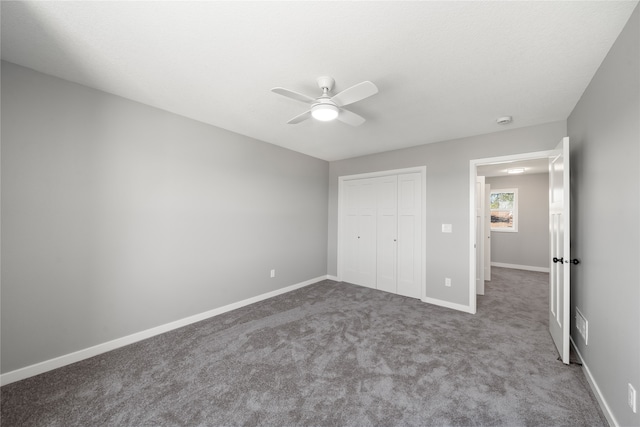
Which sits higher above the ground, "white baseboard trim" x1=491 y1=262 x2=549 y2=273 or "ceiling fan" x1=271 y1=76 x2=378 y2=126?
"ceiling fan" x1=271 y1=76 x2=378 y2=126

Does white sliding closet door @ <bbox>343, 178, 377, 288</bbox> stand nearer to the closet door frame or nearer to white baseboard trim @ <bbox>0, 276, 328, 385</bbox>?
the closet door frame

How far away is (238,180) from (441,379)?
10.4ft

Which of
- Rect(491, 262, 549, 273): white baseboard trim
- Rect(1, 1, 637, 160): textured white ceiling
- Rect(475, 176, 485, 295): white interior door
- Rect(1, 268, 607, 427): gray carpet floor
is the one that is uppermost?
Rect(1, 1, 637, 160): textured white ceiling

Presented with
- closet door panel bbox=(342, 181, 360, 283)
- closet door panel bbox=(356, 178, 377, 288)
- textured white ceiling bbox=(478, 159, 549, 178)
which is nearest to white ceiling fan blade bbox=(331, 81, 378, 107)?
closet door panel bbox=(356, 178, 377, 288)

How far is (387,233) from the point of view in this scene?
14.6ft

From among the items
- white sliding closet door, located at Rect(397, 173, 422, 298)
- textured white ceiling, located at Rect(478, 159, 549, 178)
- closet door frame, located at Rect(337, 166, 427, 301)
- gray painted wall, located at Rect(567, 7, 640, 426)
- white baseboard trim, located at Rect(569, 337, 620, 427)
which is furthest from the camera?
textured white ceiling, located at Rect(478, 159, 549, 178)

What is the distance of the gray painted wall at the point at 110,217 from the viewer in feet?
6.55

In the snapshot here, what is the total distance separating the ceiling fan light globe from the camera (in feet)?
6.75

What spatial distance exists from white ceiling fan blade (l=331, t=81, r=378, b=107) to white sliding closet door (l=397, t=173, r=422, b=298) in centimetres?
250

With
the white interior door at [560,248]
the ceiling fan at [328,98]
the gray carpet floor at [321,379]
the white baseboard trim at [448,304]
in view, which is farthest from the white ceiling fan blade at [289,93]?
the white baseboard trim at [448,304]

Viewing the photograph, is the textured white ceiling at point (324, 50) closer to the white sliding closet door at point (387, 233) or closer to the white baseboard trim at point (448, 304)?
the white sliding closet door at point (387, 233)

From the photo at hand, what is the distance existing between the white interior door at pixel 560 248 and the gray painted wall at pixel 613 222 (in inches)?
4.9

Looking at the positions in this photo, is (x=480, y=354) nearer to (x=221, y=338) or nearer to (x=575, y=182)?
(x=575, y=182)

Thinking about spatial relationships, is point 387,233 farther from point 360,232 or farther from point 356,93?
point 356,93
